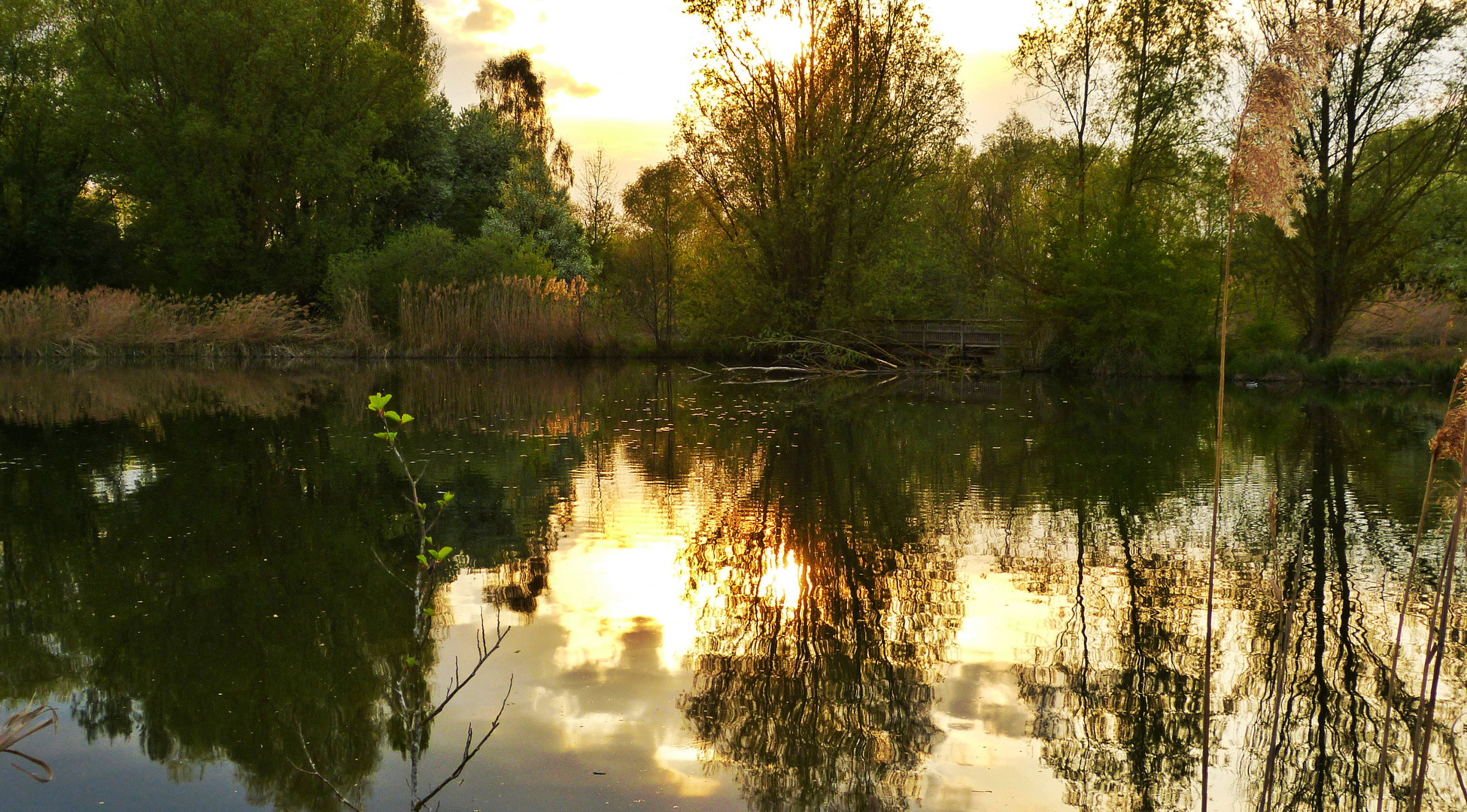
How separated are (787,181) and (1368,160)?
42.5ft

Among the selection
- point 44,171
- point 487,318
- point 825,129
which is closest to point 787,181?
point 825,129

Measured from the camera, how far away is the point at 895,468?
Result: 30.2ft

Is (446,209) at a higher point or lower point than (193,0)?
lower

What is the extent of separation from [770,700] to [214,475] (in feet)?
21.6

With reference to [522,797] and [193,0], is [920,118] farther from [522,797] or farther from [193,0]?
[522,797]

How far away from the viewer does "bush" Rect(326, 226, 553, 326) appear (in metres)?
29.0

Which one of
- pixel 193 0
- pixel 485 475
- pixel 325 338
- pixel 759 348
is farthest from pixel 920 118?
pixel 193 0

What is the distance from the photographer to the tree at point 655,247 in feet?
115

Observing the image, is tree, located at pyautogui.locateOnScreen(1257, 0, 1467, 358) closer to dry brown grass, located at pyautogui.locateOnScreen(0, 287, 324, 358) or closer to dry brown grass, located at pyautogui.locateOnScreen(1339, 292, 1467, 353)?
dry brown grass, located at pyautogui.locateOnScreen(1339, 292, 1467, 353)

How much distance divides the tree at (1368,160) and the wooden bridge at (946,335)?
6.20 meters

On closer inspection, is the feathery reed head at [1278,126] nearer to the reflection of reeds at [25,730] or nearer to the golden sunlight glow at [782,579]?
the golden sunlight glow at [782,579]

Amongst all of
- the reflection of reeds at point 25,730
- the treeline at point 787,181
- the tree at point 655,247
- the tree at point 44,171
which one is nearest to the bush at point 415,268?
the treeline at point 787,181

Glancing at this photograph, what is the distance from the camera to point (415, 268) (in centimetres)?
2903

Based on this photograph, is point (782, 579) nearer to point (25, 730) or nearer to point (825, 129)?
point (25, 730)
